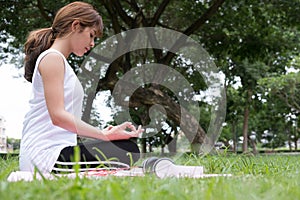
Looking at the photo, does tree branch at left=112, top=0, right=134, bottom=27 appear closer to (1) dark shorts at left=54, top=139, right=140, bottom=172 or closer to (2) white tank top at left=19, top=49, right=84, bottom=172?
(2) white tank top at left=19, top=49, right=84, bottom=172

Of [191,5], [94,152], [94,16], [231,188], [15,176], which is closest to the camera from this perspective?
[231,188]

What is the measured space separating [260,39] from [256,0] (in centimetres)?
131

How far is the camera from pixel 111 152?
2.75 metres

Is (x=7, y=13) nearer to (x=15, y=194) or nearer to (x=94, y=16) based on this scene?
(x=94, y=16)

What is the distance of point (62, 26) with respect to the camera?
287 cm

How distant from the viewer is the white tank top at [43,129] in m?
2.64

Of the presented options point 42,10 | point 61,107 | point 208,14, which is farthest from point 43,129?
point 208,14

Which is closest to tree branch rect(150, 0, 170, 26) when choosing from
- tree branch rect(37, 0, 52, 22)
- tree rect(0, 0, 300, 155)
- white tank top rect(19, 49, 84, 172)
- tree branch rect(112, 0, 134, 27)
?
tree rect(0, 0, 300, 155)

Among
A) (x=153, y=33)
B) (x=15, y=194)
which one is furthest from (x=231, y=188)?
(x=153, y=33)

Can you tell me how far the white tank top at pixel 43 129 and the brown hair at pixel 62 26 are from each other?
265 mm

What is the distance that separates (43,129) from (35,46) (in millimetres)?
619

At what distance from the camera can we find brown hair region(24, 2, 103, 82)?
9.30ft

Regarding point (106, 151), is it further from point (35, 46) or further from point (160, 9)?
point (160, 9)

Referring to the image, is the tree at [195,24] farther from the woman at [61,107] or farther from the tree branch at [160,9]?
the woman at [61,107]
